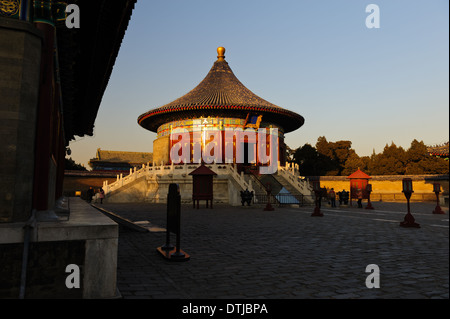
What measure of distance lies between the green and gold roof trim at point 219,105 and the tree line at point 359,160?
37.2 feet

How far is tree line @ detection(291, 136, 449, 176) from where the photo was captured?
3999 cm

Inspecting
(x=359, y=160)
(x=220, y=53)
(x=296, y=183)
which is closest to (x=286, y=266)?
(x=296, y=183)

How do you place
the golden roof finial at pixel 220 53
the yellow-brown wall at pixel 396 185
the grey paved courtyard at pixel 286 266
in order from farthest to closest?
the golden roof finial at pixel 220 53
the yellow-brown wall at pixel 396 185
the grey paved courtyard at pixel 286 266

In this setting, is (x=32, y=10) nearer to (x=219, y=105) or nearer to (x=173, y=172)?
(x=173, y=172)

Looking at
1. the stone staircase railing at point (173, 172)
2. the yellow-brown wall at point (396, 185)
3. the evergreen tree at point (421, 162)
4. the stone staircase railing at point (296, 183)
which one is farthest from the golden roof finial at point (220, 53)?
the evergreen tree at point (421, 162)

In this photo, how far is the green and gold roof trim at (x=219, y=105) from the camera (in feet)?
92.7

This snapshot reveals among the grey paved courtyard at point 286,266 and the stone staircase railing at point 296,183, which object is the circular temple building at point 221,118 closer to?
the stone staircase railing at point 296,183

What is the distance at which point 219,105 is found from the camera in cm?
2762

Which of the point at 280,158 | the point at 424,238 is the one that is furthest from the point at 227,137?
the point at 424,238

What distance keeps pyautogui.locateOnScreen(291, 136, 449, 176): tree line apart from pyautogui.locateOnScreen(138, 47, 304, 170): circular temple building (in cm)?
1304

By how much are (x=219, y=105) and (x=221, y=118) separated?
1.53 meters

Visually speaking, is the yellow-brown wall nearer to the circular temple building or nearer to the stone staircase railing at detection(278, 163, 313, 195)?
the circular temple building

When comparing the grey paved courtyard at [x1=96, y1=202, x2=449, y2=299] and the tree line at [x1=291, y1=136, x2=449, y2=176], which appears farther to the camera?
the tree line at [x1=291, y1=136, x2=449, y2=176]

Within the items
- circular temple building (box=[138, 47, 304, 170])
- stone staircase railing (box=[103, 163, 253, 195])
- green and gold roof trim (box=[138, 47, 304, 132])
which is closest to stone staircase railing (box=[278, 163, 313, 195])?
stone staircase railing (box=[103, 163, 253, 195])
